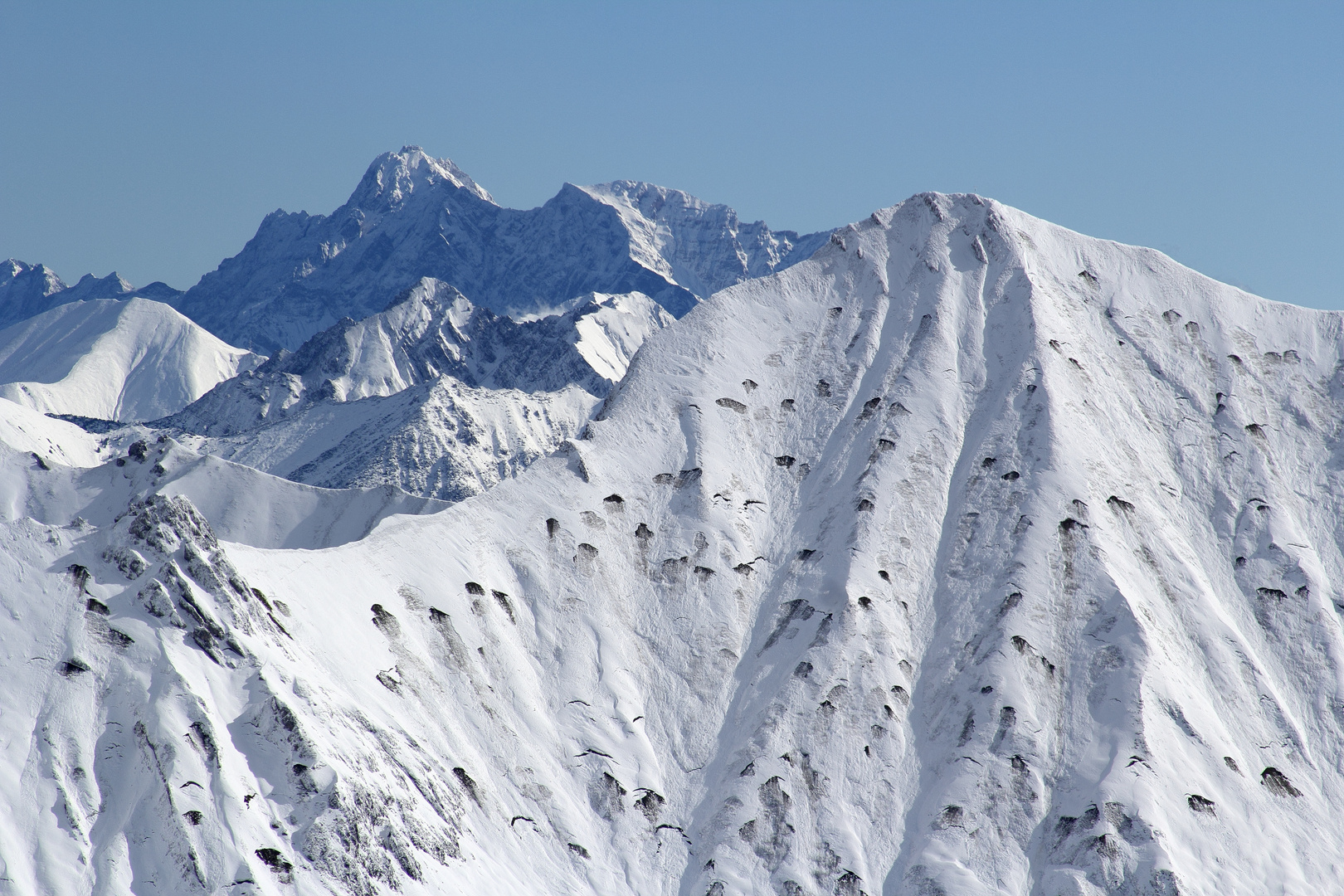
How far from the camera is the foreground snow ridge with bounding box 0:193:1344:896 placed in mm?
64125

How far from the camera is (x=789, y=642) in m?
88.6

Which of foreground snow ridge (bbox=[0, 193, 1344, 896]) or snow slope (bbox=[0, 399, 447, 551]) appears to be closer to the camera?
foreground snow ridge (bbox=[0, 193, 1344, 896])

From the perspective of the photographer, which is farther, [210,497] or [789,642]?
[210,497]

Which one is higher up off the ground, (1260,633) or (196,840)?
(1260,633)

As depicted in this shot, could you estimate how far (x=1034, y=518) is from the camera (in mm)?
94000

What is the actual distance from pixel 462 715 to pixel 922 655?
3464 cm

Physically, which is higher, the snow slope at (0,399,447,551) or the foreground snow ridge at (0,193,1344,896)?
the snow slope at (0,399,447,551)

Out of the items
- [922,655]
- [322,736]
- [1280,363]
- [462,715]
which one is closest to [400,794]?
[322,736]

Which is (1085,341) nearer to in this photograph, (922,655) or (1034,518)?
(1034,518)

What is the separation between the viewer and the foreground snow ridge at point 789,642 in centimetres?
6412

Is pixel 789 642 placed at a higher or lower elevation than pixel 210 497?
lower

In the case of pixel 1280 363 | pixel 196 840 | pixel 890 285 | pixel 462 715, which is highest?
pixel 890 285

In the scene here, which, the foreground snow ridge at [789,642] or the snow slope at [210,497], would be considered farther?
the snow slope at [210,497]

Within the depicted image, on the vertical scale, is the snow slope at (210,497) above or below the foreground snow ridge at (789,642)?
above
